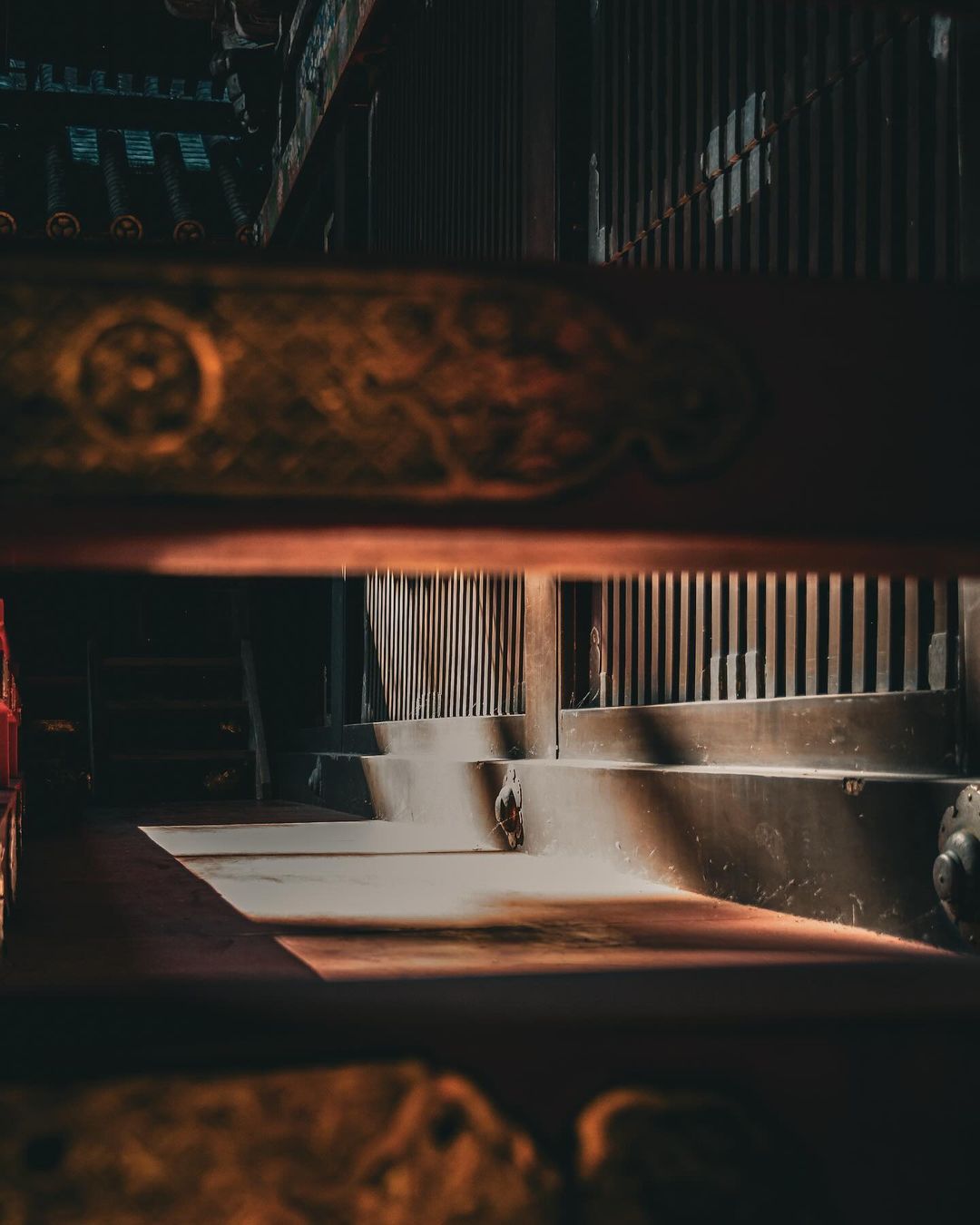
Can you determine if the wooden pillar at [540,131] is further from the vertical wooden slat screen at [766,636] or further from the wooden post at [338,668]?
the wooden post at [338,668]

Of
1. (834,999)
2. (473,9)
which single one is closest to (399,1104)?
(834,999)

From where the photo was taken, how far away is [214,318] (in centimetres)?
93

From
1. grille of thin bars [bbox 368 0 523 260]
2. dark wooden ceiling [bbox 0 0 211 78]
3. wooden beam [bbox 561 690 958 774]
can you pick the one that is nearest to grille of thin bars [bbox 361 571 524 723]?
wooden beam [bbox 561 690 958 774]

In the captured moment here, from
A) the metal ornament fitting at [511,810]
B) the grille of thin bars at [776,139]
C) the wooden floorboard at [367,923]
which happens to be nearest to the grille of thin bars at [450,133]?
the grille of thin bars at [776,139]

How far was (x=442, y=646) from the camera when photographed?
4387mm

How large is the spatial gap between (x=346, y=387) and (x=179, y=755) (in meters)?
5.50

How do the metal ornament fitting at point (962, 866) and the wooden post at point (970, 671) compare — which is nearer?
the metal ornament fitting at point (962, 866)

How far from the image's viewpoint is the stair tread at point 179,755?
6.08m

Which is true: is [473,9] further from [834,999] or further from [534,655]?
[834,999]

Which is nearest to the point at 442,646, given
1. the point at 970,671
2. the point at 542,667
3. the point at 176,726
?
the point at 542,667

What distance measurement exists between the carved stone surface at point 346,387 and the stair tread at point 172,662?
5691 mm

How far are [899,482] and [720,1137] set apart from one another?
500 mm

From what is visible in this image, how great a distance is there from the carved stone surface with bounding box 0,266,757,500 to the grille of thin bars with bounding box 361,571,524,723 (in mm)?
2340

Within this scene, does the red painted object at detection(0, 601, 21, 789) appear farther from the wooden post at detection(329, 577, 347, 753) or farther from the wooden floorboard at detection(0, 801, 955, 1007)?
the wooden post at detection(329, 577, 347, 753)
